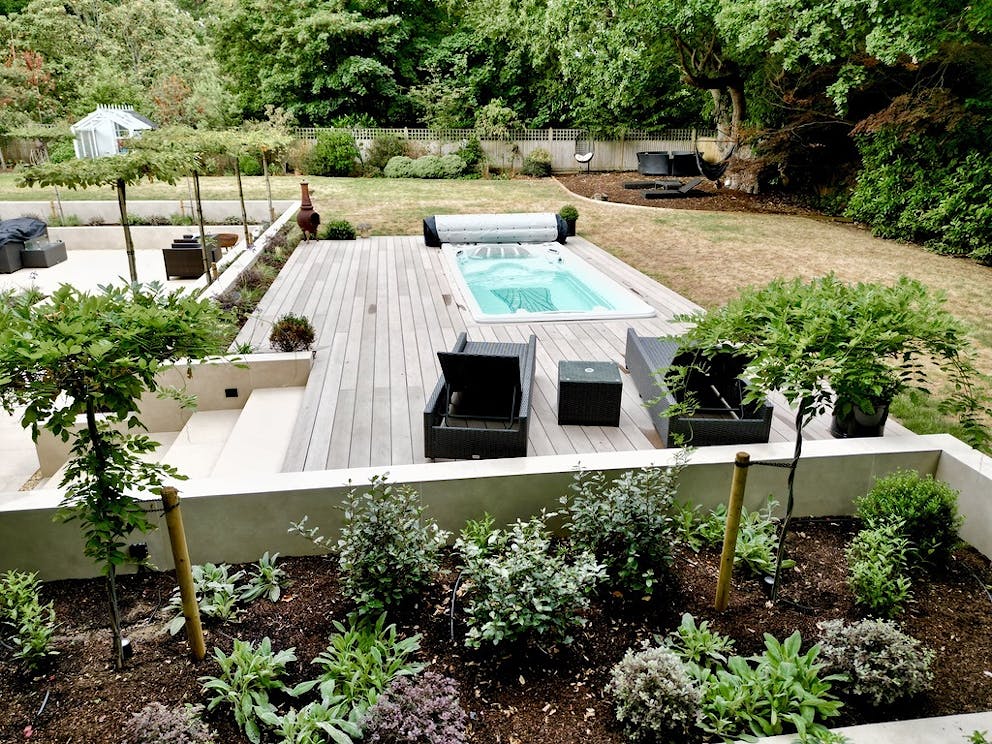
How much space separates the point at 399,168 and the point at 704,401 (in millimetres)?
17274

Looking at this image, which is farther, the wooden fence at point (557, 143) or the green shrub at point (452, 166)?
the wooden fence at point (557, 143)

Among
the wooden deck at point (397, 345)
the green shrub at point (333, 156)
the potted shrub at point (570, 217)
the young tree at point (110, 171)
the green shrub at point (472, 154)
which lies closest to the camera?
the wooden deck at point (397, 345)

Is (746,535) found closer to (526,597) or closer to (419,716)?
(526,597)

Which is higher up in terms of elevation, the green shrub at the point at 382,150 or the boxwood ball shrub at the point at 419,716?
the green shrub at the point at 382,150

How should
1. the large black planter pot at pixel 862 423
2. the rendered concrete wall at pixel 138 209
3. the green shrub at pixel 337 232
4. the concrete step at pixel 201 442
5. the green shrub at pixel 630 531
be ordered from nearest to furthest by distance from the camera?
the green shrub at pixel 630 531, the large black planter pot at pixel 862 423, the concrete step at pixel 201 442, the green shrub at pixel 337 232, the rendered concrete wall at pixel 138 209

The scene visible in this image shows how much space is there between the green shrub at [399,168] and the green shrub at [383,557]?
61.1 feet

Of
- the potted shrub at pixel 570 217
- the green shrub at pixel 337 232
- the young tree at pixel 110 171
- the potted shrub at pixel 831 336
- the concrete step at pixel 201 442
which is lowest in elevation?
the concrete step at pixel 201 442

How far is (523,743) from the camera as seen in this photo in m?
2.18

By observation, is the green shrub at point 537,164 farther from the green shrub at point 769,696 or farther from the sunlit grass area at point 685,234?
the green shrub at point 769,696

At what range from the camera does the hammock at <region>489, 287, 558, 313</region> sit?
914 cm

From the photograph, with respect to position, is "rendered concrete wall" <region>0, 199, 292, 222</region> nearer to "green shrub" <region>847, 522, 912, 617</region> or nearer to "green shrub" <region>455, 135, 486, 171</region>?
"green shrub" <region>455, 135, 486, 171</region>

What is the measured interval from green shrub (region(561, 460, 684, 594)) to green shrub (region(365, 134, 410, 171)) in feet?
63.8

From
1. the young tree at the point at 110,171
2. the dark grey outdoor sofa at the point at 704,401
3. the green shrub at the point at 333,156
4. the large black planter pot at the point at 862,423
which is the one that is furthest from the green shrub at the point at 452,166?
the large black planter pot at the point at 862,423

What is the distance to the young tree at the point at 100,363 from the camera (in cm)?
203
